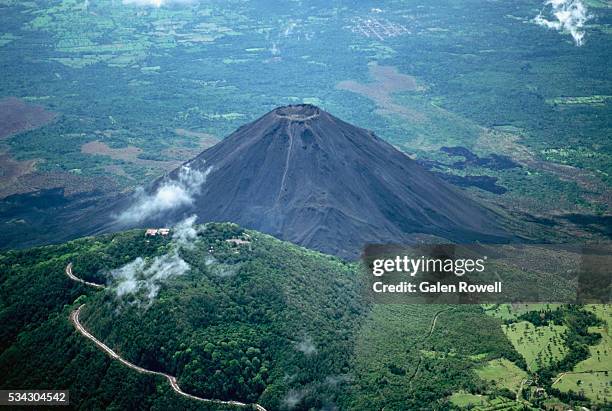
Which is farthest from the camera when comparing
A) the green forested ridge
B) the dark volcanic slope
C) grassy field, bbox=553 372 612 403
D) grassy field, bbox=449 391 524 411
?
the dark volcanic slope

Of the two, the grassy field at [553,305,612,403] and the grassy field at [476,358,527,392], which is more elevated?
the grassy field at [553,305,612,403]

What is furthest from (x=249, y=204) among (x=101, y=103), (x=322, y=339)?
(x=101, y=103)

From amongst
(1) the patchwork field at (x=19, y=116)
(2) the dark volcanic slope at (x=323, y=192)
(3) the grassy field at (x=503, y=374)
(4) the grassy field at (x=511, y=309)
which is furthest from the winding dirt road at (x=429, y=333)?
(1) the patchwork field at (x=19, y=116)

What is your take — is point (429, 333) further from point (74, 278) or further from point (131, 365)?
point (74, 278)


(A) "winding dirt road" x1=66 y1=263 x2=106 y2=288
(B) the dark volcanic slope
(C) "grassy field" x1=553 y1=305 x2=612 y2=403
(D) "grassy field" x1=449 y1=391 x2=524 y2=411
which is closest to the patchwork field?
(B) the dark volcanic slope

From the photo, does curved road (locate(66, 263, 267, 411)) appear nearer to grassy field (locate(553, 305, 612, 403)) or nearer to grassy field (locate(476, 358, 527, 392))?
grassy field (locate(476, 358, 527, 392))

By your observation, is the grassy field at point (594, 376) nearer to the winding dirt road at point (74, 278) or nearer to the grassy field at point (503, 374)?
the grassy field at point (503, 374)
